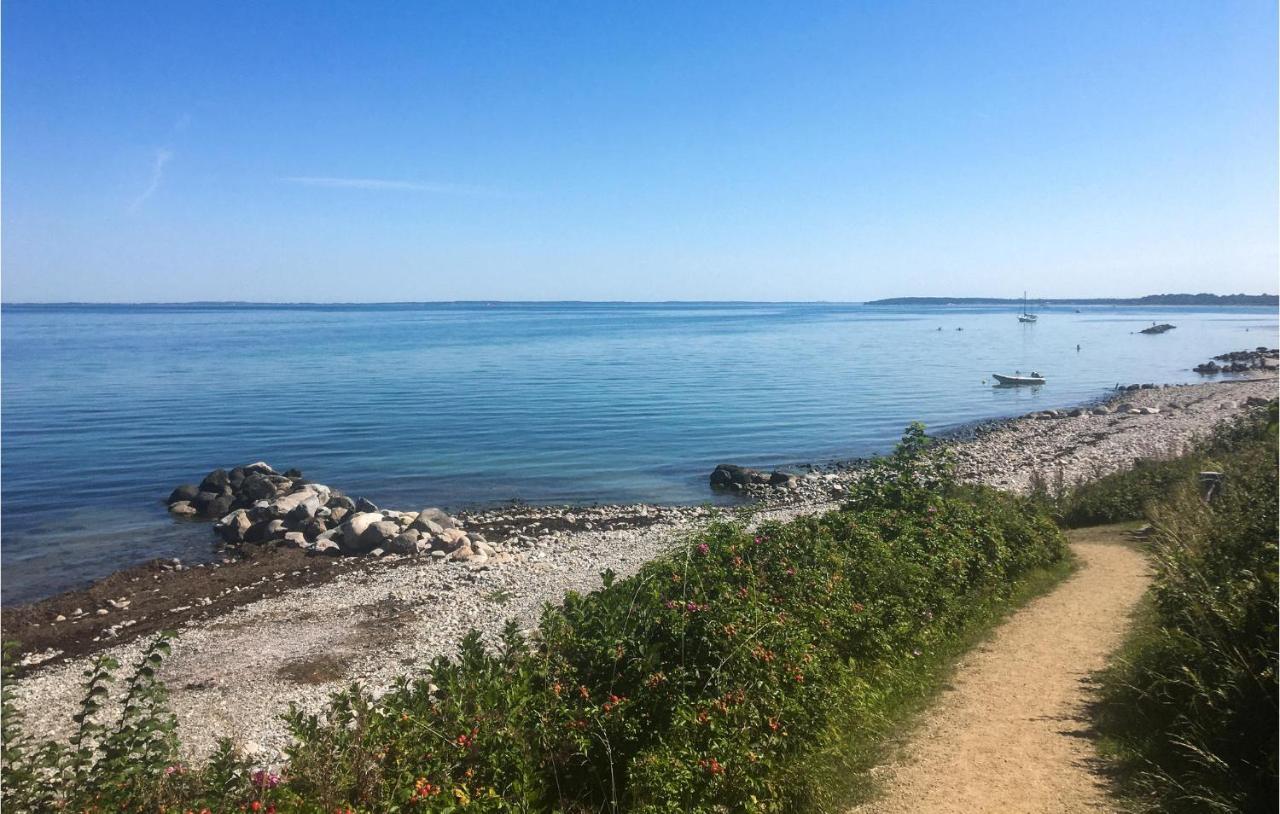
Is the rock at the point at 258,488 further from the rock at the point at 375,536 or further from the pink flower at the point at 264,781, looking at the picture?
the pink flower at the point at 264,781

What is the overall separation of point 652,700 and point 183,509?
75.9 feet

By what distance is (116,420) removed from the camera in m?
39.9

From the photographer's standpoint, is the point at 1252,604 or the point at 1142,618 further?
the point at 1142,618

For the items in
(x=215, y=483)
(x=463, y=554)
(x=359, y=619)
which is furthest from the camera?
(x=215, y=483)

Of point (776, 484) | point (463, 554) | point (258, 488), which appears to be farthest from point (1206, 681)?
point (258, 488)

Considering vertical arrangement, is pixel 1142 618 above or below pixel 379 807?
below

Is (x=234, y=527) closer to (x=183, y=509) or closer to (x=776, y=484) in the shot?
(x=183, y=509)

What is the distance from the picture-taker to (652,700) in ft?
22.8

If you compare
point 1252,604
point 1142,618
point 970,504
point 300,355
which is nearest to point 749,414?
point 970,504

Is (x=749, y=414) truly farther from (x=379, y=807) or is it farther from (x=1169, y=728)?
(x=379, y=807)

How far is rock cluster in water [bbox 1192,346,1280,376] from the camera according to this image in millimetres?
66938

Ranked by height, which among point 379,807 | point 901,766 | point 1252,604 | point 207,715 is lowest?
point 207,715

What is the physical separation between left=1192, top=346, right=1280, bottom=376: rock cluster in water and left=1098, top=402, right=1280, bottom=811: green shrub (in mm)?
69136

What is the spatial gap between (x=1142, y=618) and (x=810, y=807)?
291 inches
